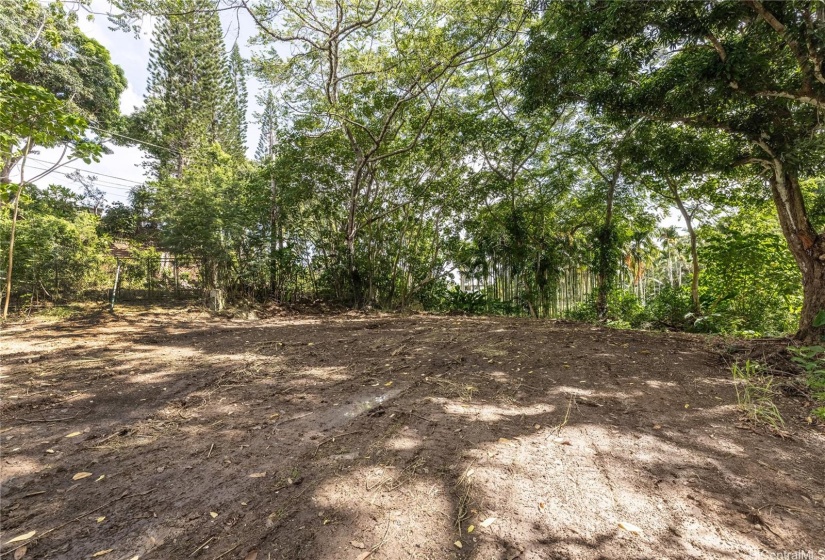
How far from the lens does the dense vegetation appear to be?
10.9 ft

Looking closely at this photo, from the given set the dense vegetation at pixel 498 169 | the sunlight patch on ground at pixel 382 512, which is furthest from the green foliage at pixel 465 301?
the sunlight patch on ground at pixel 382 512

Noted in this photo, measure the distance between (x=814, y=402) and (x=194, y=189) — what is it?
9.68 metres

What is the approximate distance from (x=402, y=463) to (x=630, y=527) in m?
0.89

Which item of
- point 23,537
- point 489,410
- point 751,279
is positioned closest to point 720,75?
point 489,410

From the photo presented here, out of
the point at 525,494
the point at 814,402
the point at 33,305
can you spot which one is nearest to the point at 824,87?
the point at 814,402

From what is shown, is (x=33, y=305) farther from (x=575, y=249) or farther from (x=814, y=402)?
(x=575, y=249)

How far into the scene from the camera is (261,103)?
330 inches

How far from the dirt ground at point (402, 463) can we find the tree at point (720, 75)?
2.10 metres

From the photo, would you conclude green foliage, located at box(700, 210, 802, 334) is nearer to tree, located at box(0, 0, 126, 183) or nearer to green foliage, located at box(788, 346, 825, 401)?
green foliage, located at box(788, 346, 825, 401)

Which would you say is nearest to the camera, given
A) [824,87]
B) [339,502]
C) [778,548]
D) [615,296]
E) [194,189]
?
[778,548]

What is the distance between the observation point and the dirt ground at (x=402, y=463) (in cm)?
116

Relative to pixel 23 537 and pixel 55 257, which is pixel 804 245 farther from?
pixel 55 257

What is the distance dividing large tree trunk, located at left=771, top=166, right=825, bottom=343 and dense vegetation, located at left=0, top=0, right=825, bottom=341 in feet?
0.07

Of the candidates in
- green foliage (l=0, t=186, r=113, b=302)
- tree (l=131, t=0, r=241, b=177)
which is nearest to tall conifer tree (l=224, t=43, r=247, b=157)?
tree (l=131, t=0, r=241, b=177)
